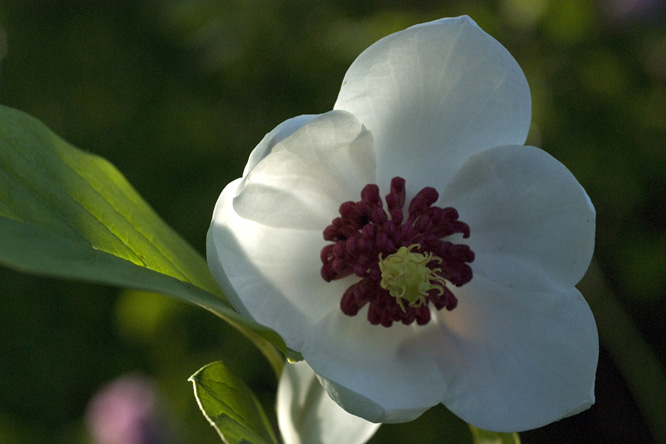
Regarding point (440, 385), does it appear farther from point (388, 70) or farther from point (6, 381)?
point (6, 381)

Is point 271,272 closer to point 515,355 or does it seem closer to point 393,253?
point 393,253

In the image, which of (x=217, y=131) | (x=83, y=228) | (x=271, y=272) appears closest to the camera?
(x=83, y=228)

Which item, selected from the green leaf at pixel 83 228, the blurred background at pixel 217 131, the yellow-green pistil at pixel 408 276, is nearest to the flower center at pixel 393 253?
the yellow-green pistil at pixel 408 276

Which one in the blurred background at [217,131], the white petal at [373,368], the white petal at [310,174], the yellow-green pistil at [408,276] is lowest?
the blurred background at [217,131]

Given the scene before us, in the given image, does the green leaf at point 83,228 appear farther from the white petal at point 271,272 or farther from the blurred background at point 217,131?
the blurred background at point 217,131

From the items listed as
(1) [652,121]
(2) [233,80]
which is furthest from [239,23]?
(1) [652,121]

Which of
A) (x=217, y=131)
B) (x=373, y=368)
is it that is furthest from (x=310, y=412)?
(x=217, y=131)

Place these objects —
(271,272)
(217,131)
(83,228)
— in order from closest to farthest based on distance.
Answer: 1. (83,228)
2. (271,272)
3. (217,131)
